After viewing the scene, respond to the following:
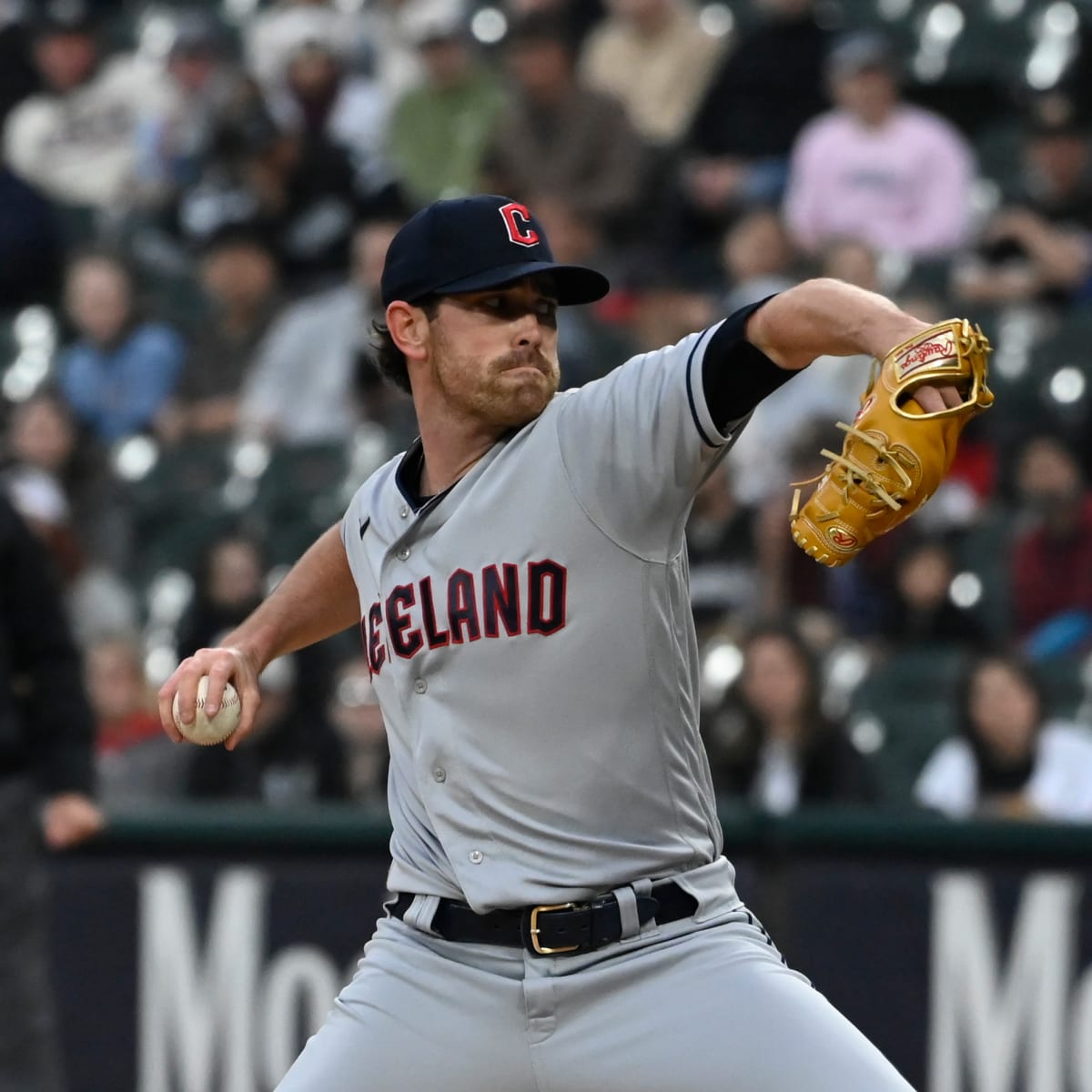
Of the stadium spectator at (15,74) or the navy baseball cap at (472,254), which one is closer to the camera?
the navy baseball cap at (472,254)

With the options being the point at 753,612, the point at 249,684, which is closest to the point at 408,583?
the point at 249,684

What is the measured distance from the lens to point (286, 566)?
26.2 ft

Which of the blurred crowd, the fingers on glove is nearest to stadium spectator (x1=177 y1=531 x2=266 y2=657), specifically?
the blurred crowd

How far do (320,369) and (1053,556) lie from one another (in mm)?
3167

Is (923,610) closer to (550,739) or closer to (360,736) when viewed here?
(360,736)

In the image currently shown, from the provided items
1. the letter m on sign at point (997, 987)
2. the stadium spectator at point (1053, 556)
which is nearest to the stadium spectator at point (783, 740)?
the letter m on sign at point (997, 987)

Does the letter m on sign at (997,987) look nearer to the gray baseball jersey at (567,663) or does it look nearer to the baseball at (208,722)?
the gray baseball jersey at (567,663)

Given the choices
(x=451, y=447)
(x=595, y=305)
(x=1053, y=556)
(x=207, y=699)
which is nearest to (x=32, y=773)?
(x=207, y=699)

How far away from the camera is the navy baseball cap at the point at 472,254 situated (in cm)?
314

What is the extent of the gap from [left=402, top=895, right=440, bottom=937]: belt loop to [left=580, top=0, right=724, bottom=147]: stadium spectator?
261 inches

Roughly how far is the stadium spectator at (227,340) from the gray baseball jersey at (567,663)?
19.4 ft

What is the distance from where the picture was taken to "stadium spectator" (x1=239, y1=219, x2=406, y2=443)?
8.59 metres

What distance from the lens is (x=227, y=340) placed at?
29.8 ft

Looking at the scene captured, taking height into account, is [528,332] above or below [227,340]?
below
